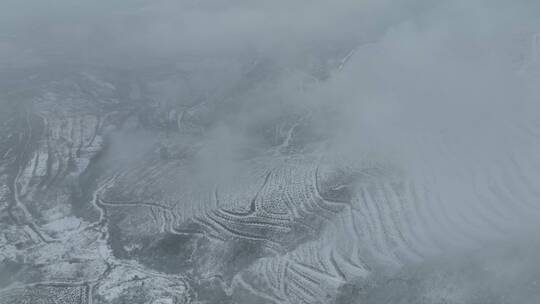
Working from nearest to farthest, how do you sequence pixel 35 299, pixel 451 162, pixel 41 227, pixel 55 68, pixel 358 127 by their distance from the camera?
pixel 35 299 → pixel 41 227 → pixel 451 162 → pixel 358 127 → pixel 55 68

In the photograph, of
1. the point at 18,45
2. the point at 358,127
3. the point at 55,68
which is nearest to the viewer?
the point at 358,127

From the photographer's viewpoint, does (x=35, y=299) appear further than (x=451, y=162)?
No

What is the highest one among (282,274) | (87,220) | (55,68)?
(55,68)

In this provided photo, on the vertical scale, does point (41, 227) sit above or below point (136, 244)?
above

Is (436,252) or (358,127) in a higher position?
(358,127)

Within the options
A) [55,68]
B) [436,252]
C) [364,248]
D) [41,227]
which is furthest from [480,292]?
[55,68]

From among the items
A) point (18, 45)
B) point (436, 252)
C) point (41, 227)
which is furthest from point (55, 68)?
point (436, 252)

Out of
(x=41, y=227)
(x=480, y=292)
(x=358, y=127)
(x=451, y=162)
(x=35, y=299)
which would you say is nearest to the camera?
(x=480, y=292)

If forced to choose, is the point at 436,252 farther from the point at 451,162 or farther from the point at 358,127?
the point at 358,127

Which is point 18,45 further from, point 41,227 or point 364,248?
point 364,248

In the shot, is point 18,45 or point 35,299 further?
point 18,45
